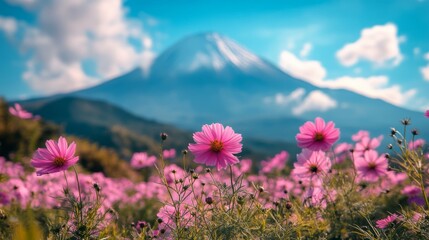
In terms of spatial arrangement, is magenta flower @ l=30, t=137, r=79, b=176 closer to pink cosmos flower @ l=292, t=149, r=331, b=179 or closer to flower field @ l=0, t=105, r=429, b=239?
flower field @ l=0, t=105, r=429, b=239

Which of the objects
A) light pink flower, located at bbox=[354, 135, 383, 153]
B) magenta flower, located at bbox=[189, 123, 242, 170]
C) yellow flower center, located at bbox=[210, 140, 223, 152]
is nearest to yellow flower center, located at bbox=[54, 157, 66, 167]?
magenta flower, located at bbox=[189, 123, 242, 170]

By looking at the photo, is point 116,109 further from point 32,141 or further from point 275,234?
point 275,234

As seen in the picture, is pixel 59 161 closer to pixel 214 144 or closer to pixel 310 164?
pixel 214 144

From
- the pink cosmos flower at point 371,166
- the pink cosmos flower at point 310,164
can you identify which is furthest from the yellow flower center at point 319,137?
the pink cosmos flower at point 371,166

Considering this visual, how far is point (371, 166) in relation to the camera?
2.83 m

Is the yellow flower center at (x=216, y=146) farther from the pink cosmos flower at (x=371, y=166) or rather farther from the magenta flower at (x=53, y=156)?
the pink cosmos flower at (x=371, y=166)

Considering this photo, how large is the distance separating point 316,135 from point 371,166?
2.52ft

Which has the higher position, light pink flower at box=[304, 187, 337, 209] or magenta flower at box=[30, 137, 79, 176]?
magenta flower at box=[30, 137, 79, 176]

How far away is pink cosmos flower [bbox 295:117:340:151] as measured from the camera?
2266 millimetres

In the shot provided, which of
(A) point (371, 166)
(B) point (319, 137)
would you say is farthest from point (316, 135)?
(A) point (371, 166)

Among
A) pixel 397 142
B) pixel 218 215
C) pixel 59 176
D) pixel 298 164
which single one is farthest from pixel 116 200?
pixel 397 142

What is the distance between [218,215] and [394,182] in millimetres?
2745

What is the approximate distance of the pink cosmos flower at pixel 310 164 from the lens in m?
2.52

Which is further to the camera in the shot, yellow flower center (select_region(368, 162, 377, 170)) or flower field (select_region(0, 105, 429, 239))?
yellow flower center (select_region(368, 162, 377, 170))
